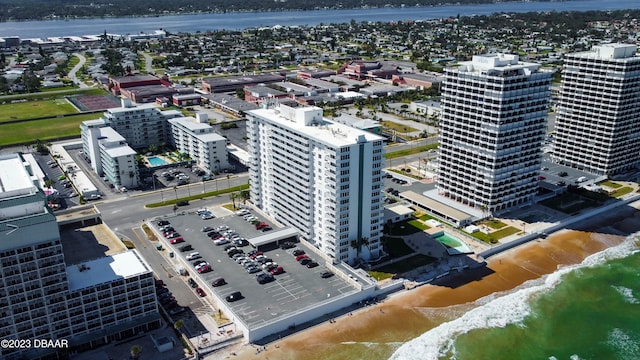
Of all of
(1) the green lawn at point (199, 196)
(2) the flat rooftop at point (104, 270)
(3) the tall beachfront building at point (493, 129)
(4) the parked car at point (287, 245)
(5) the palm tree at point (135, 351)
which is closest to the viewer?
(5) the palm tree at point (135, 351)

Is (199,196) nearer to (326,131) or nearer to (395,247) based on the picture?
(326,131)

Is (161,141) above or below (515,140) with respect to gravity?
below

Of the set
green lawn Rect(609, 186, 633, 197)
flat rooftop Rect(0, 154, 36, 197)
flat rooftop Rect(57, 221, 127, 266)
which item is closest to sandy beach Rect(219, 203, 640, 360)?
green lawn Rect(609, 186, 633, 197)

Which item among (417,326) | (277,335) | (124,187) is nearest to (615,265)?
(417,326)

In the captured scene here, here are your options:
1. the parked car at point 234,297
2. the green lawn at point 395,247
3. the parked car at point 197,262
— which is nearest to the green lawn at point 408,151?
the green lawn at point 395,247

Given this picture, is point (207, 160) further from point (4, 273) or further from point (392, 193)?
point (4, 273)

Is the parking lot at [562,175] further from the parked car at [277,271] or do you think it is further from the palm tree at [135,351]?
the palm tree at [135,351]

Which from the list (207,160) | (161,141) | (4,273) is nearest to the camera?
(4,273)
